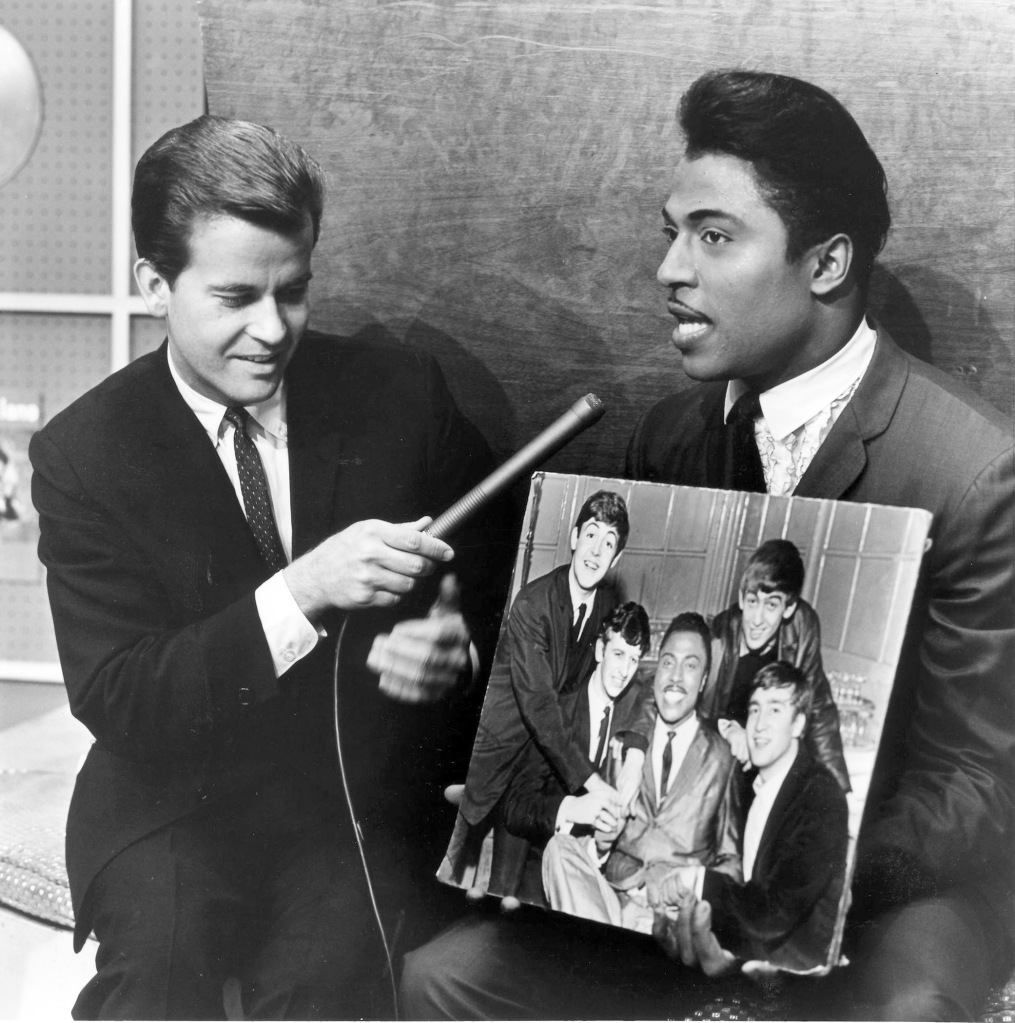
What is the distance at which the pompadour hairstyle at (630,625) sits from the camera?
1.31 m

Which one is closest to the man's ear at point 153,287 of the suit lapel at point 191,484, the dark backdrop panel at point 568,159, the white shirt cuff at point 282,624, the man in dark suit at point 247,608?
the man in dark suit at point 247,608

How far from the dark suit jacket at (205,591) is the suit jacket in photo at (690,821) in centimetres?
32

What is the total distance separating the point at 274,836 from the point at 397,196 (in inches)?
35.8

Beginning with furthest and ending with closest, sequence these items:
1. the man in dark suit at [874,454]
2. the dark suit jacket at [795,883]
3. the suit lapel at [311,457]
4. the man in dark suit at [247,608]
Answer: the suit lapel at [311,457] → the man in dark suit at [247,608] → the man in dark suit at [874,454] → the dark suit jacket at [795,883]

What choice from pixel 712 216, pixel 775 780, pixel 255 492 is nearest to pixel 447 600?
pixel 255 492

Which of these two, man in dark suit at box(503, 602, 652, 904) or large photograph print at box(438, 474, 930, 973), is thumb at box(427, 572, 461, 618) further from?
man in dark suit at box(503, 602, 652, 904)

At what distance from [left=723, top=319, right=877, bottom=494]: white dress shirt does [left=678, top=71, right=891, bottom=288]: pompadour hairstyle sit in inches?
4.1

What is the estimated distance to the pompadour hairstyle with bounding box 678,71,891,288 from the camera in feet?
4.31

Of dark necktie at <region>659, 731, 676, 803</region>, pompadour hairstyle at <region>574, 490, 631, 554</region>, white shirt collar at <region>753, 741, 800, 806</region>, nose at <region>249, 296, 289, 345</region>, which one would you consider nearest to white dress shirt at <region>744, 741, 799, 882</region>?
white shirt collar at <region>753, 741, 800, 806</region>

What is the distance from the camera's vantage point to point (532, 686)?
136 cm

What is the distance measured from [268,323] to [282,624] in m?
0.40

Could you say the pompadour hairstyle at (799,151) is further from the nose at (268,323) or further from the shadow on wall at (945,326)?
the nose at (268,323)

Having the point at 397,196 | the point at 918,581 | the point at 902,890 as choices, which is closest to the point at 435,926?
the point at 902,890

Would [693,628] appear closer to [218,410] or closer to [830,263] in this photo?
[830,263]
